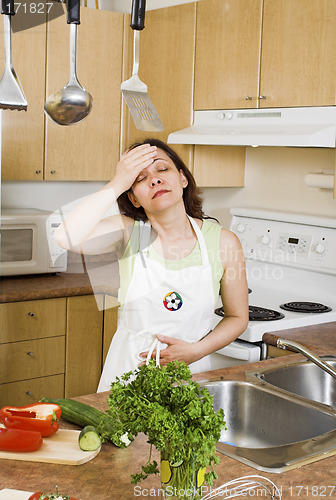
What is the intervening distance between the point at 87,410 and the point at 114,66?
2.38m

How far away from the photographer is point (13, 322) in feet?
9.41

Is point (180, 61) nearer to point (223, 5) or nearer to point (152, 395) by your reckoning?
point (223, 5)

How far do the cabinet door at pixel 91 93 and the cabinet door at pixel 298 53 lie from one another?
3.11 ft

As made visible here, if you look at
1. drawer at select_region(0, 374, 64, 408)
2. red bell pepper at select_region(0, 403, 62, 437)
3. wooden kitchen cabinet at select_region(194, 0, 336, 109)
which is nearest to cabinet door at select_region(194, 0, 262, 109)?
wooden kitchen cabinet at select_region(194, 0, 336, 109)

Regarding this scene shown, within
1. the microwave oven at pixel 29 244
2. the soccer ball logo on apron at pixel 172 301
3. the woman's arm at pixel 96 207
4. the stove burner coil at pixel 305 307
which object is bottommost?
the stove burner coil at pixel 305 307

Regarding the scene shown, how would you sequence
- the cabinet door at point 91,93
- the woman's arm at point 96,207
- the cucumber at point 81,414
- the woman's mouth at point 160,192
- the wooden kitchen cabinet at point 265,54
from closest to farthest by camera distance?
the cucumber at point 81,414, the woman's arm at point 96,207, the woman's mouth at point 160,192, the wooden kitchen cabinet at point 265,54, the cabinet door at point 91,93

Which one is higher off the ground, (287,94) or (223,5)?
(223,5)

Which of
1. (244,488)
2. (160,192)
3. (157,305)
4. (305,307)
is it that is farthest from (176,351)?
(305,307)

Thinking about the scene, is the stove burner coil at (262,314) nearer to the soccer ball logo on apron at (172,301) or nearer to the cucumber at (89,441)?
the soccer ball logo on apron at (172,301)

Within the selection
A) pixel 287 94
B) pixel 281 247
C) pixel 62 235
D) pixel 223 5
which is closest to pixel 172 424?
pixel 62 235

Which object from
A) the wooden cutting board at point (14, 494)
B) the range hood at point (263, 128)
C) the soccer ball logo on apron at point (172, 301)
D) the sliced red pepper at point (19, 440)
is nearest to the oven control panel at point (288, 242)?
the range hood at point (263, 128)

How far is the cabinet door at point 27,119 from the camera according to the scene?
10.1ft

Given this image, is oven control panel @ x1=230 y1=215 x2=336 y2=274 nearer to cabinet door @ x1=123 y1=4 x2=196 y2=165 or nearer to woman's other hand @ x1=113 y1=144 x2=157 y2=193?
cabinet door @ x1=123 y1=4 x2=196 y2=165

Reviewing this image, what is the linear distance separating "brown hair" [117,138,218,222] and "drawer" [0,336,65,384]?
3.59 feet
